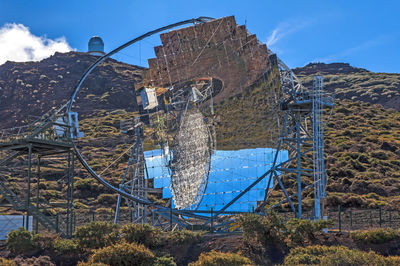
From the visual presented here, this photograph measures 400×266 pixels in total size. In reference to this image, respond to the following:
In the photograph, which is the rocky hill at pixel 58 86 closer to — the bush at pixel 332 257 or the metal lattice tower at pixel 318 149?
the metal lattice tower at pixel 318 149

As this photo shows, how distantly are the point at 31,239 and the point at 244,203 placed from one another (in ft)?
30.7

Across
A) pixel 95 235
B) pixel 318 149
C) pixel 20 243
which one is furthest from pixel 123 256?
pixel 318 149

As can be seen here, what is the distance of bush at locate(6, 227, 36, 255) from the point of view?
64.4 feet

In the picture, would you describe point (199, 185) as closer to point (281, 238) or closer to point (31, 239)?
point (281, 238)

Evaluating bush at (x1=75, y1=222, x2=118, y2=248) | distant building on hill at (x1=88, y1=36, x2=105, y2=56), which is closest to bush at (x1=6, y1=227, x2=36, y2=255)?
bush at (x1=75, y1=222, x2=118, y2=248)

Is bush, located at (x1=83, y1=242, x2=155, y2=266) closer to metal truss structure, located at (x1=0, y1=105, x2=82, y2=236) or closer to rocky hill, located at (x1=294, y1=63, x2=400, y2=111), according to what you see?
metal truss structure, located at (x1=0, y1=105, x2=82, y2=236)

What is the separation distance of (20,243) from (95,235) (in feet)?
9.58

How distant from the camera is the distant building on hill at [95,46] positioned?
4872 inches

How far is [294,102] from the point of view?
24.1 m

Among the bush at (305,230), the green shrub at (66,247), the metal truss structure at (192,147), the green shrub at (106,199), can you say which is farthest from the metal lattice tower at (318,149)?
the green shrub at (106,199)

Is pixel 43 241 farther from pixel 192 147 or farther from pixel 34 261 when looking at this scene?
pixel 192 147

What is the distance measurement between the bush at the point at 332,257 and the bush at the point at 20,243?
1012cm

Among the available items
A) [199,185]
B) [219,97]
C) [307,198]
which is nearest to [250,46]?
[219,97]

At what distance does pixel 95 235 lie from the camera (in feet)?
65.2
